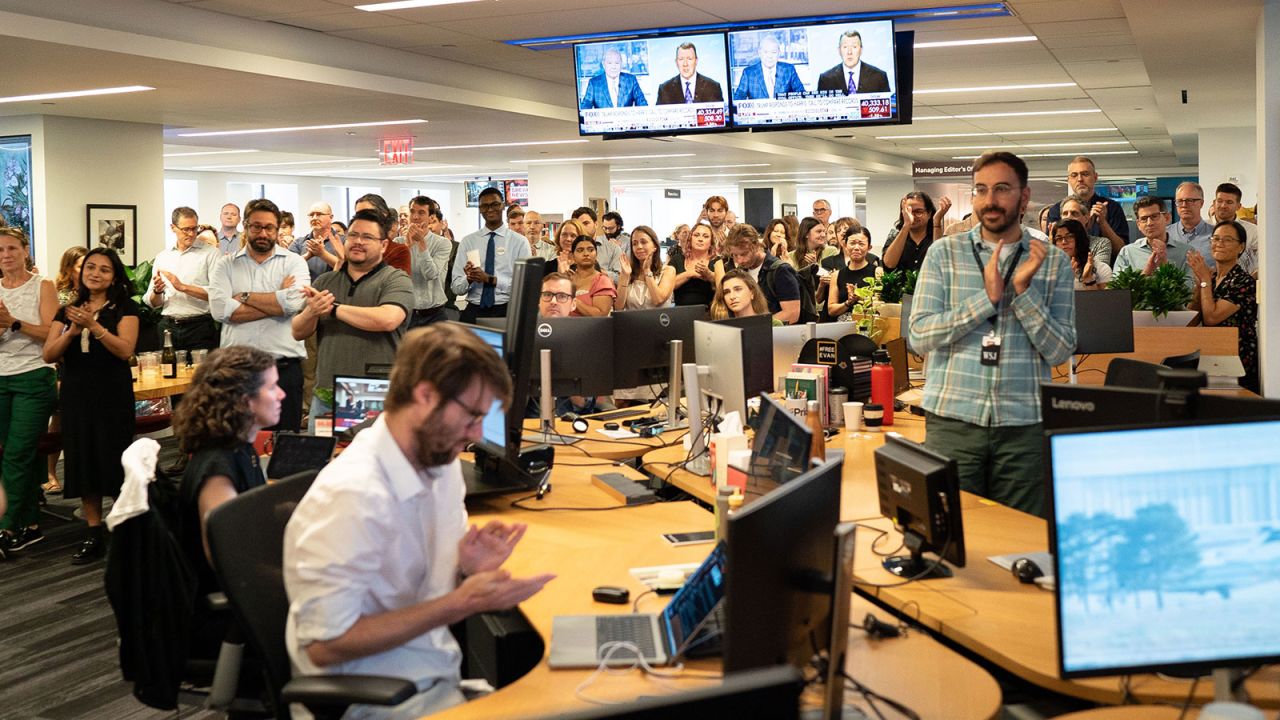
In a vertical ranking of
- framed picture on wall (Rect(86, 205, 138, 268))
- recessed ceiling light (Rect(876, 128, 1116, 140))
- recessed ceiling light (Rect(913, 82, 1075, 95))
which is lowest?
framed picture on wall (Rect(86, 205, 138, 268))

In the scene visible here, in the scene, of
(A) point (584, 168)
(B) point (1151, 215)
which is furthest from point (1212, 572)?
(A) point (584, 168)

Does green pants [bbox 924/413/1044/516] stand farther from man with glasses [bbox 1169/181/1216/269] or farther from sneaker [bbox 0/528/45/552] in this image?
sneaker [bbox 0/528/45/552]

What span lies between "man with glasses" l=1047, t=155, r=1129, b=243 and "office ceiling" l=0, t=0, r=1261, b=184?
3.15 feet

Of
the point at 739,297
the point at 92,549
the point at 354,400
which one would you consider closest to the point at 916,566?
the point at 354,400

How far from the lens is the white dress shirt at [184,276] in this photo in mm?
8352

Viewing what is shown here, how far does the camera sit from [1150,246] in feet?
24.2

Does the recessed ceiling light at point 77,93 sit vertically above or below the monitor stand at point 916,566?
above

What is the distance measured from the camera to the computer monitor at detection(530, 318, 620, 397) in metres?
4.84

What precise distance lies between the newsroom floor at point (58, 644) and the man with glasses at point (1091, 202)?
6.04 metres

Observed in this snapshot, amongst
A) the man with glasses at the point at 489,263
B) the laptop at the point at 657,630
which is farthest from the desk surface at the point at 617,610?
the man with glasses at the point at 489,263

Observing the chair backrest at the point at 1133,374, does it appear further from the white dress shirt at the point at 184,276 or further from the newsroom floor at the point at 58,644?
the white dress shirt at the point at 184,276

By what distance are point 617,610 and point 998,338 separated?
5.70 ft

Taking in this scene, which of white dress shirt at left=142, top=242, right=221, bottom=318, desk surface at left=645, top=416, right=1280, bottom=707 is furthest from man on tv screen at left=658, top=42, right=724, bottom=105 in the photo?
desk surface at left=645, top=416, right=1280, bottom=707

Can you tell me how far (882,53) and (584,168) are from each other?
11.3 metres
